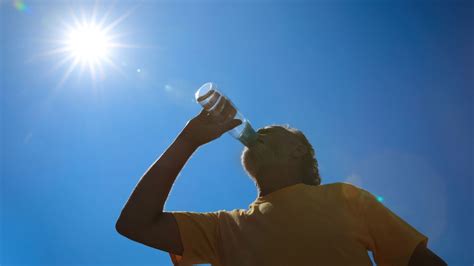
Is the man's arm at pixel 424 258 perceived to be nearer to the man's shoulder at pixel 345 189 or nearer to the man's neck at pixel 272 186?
the man's shoulder at pixel 345 189

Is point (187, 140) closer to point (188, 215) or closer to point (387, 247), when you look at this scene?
point (188, 215)

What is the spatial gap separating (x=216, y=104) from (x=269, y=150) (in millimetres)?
526

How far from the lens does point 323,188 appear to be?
2.54 m

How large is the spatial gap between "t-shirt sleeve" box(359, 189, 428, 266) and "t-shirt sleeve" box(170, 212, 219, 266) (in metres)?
0.94

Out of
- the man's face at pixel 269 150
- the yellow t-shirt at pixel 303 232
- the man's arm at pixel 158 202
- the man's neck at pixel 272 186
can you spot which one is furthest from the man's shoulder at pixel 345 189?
the man's arm at pixel 158 202

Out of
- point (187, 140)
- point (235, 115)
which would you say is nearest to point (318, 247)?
point (187, 140)

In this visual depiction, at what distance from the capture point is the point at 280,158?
112 inches

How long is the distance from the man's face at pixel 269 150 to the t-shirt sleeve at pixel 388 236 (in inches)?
28.3

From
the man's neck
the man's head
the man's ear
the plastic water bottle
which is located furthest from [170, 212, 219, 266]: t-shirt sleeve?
the man's ear

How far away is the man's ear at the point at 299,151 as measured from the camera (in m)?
2.95

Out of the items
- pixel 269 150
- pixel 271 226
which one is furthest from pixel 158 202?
pixel 269 150

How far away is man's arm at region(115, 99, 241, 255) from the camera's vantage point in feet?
7.56

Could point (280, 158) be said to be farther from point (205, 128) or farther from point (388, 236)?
point (388, 236)

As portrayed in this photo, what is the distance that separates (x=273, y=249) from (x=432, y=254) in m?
0.90
